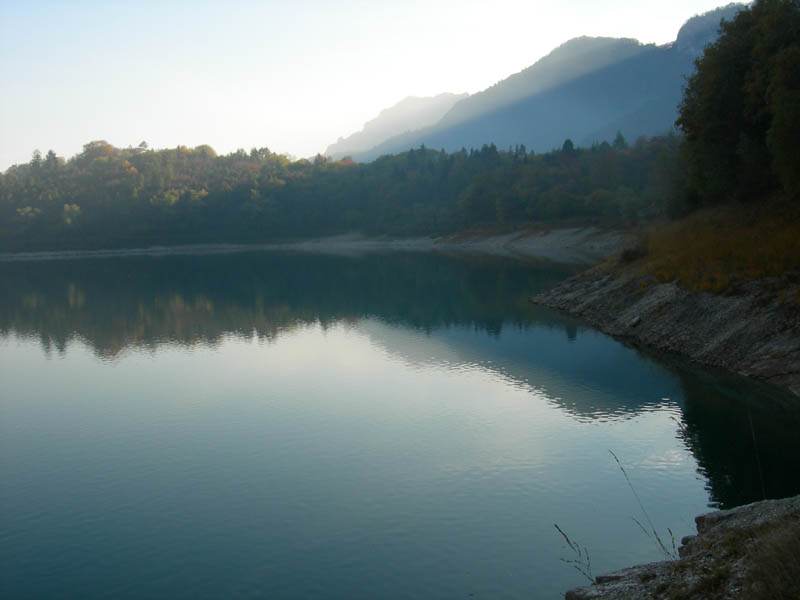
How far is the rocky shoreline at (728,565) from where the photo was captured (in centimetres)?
799

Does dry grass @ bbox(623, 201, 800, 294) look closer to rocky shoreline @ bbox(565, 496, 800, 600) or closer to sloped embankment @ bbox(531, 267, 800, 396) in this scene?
sloped embankment @ bbox(531, 267, 800, 396)

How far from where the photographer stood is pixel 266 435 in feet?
72.1

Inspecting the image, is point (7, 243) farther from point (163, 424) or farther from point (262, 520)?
point (262, 520)

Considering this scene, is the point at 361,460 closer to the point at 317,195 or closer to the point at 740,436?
the point at 740,436

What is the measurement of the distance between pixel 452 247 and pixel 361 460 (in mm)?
111812

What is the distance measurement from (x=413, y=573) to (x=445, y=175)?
16500 centimetres

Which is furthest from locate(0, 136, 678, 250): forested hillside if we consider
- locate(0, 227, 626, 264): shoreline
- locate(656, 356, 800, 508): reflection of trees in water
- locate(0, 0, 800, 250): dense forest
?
locate(656, 356, 800, 508): reflection of trees in water

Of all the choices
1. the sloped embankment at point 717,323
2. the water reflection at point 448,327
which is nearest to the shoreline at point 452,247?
the water reflection at point 448,327

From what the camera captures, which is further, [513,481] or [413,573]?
[513,481]

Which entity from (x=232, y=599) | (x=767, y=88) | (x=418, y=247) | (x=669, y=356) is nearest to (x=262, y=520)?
(x=232, y=599)

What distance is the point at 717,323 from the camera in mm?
30859

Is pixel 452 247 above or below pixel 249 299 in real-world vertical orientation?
above

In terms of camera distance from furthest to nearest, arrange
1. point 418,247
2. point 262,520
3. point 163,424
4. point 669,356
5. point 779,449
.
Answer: point 418,247 → point 669,356 → point 163,424 → point 779,449 → point 262,520

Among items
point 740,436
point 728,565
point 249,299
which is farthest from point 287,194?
point 728,565
